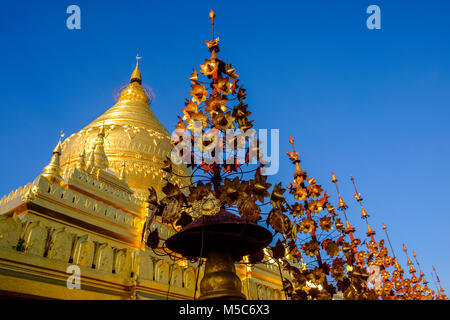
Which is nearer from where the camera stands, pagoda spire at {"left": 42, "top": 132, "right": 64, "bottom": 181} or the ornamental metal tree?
the ornamental metal tree

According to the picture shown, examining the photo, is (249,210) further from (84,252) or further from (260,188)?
(84,252)

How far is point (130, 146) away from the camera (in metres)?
21.4

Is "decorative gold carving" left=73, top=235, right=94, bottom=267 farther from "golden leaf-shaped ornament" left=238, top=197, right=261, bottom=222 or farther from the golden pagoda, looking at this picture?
"golden leaf-shaped ornament" left=238, top=197, right=261, bottom=222

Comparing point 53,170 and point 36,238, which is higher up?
point 53,170

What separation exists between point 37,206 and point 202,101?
24.1 feet

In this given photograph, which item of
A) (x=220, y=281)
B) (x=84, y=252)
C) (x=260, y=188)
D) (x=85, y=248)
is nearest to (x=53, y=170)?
(x=85, y=248)

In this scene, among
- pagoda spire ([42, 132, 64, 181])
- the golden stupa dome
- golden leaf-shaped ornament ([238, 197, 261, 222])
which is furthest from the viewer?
the golden stupa dome

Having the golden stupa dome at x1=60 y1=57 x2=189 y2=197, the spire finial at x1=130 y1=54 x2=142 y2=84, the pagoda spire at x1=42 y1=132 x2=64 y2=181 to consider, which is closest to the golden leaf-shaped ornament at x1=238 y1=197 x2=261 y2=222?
the pagoda spire at x1=42 y1=132 x2=64 y2=181

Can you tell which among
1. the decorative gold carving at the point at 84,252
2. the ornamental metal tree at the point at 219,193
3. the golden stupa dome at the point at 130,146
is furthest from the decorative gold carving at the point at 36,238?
the golden stupa dome at the point at 130,146

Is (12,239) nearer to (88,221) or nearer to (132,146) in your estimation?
(88,221)

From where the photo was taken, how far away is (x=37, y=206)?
30.6 ft

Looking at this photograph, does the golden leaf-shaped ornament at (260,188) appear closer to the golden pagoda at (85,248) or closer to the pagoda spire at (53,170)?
the golden pagoda at (85,248)

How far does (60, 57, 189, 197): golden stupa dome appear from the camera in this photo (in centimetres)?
1973
